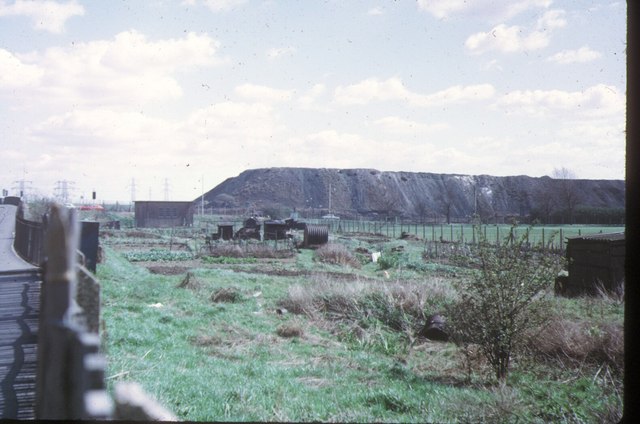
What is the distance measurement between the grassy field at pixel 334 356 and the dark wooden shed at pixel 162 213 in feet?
28.2

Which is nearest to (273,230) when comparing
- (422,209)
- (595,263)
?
(422,209)

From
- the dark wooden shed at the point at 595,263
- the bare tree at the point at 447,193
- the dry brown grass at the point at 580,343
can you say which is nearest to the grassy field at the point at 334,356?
the dry brown grass at the point at 580,343

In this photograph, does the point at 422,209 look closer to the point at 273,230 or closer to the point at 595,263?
the point at 273,230

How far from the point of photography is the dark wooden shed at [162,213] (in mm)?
23328

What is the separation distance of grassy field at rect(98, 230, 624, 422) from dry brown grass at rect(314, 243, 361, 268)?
23.5 ft

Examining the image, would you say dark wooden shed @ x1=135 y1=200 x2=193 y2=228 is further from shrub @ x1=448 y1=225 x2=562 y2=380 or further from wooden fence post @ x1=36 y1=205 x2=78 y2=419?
wooden fence post @ x1=36 y1=205 x2=78 y2=419

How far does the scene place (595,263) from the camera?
1274 centimetres

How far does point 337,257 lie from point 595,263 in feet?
36.9

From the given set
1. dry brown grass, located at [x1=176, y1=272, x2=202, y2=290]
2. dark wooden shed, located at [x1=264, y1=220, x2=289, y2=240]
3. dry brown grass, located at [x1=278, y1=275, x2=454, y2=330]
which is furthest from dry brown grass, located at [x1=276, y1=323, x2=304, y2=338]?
dark wooden shed, located at [x1=264, y1=220, x2=289, y2=240]

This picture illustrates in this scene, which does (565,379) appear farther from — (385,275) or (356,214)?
(356,214)

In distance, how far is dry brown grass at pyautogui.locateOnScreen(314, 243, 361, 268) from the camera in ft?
71.6

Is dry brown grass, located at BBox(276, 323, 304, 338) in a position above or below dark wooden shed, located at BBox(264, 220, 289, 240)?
below

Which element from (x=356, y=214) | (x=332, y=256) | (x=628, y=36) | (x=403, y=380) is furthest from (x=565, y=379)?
(x=356, y=214)

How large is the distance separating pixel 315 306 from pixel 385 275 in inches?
249
